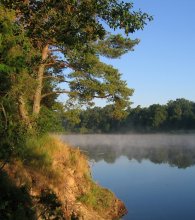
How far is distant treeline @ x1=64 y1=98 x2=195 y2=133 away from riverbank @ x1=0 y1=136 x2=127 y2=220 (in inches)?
4561

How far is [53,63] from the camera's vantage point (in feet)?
75.3

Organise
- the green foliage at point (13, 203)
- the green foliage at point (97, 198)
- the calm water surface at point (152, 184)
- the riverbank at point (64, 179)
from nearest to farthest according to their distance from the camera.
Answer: the green foliage at point (13, 203) < the riverbank at point (64, 179) < the green foliage at point (97, 198) < the calm water surface at point (152, 184)

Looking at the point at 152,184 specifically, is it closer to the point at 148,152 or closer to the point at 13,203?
the point at 13,203

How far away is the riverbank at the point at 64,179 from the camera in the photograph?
1343cm

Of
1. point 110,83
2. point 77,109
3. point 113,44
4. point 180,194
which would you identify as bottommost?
point 180,194

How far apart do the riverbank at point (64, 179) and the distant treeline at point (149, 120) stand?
115856 mm

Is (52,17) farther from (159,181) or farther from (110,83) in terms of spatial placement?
(159,181)

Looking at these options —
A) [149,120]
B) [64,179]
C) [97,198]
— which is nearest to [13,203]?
Result: [64,179]

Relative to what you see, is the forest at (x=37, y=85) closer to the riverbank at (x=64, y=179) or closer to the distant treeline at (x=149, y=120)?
the riverbank at (x=64, y=179)

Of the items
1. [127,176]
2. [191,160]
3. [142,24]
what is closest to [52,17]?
[142,24]

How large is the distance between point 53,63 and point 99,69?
341 cm

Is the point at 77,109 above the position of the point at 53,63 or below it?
below

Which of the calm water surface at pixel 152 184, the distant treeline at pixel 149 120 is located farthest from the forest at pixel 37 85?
the distant treeline at pixel 149 120

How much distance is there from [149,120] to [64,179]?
142854 mm
